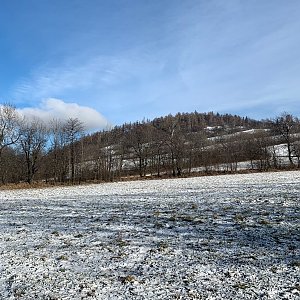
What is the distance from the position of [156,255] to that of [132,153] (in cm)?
6581

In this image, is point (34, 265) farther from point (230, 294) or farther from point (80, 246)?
point (230, 294)

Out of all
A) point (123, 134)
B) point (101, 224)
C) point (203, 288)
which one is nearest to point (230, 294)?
point (203, 288)

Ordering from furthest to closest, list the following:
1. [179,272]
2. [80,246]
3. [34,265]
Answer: [80,246], [34,265], [179,272]

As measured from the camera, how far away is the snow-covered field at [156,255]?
595 cm

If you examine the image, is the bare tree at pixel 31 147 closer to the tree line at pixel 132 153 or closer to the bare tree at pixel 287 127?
the tree line at pixel 132 153

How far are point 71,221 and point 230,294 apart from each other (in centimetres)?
840

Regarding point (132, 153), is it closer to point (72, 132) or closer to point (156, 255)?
point (72, 132)

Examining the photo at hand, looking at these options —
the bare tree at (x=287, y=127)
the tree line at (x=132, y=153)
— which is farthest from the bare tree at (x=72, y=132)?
the bare tree at (x=287, y=127)

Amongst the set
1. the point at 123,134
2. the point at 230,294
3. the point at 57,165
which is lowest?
the point at 230,294

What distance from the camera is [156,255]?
7.91m

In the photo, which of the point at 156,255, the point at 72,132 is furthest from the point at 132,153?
the point at 156,255

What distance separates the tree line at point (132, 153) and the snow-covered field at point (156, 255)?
43175mm

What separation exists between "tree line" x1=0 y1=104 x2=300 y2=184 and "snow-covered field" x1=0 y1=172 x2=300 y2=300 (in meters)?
43.2

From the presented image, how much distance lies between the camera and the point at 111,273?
22.4 ft
